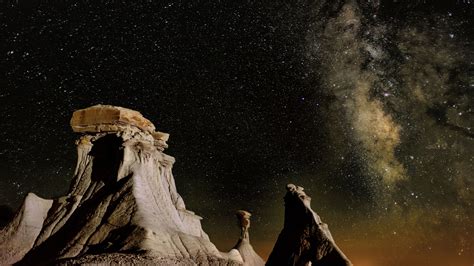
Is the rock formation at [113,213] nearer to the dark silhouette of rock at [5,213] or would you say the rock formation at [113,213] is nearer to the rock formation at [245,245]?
the dark silhouette of rock at [5,213]

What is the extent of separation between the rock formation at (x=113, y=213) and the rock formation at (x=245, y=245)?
1435 cm

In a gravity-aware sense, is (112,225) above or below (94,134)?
below

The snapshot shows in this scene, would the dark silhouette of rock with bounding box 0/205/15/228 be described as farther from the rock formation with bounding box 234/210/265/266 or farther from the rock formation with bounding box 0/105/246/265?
the rock formation with bounding box 234/210/265/266

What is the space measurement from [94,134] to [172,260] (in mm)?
7923

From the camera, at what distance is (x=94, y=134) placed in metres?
17.0

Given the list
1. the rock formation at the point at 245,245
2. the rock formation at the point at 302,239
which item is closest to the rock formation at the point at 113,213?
the rock formation at the point at 302,239

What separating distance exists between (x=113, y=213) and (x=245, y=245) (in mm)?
20667

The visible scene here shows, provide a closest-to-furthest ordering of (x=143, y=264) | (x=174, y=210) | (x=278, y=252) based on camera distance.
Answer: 1. (x=143, y=264)
2. (x=174, y=210)
3. (x=278, y=252)

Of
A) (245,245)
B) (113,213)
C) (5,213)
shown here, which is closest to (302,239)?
(245,245)

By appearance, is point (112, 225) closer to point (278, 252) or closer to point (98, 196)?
point (98, 196)

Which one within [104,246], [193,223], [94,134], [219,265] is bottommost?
[104,246]

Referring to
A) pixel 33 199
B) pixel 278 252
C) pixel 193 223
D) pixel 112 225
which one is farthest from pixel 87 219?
pixel 278 252

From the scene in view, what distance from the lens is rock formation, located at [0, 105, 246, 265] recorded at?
1156cm

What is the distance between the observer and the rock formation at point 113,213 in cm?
1156
